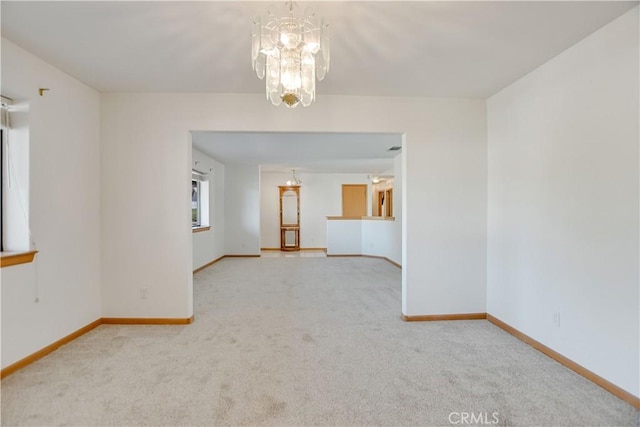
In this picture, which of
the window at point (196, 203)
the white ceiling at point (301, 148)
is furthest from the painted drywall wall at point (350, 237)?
the window at point (196, 203)

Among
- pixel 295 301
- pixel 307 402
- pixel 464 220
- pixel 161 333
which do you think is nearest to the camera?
pixel 307 402

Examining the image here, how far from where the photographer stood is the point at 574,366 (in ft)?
7.55

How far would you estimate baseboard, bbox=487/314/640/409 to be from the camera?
193 cm

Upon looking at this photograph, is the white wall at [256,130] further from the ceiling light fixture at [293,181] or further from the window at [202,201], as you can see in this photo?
the ceiling light fixture at [293,181]

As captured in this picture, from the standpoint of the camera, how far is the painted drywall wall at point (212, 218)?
611 cm

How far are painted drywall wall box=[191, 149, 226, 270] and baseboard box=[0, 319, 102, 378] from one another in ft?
9.23

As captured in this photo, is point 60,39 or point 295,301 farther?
point 295,301

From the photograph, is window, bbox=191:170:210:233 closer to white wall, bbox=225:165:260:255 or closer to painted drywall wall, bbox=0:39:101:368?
white wall, bbox=225:165:260:255

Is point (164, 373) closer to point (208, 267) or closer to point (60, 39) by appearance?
point (60, 39)

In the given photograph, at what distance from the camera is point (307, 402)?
1.94 meters

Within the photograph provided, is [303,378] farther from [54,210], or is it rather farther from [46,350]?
[54,210]

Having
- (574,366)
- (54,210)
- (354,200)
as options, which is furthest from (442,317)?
(354,200)

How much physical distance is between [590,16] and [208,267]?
6481 millimetres

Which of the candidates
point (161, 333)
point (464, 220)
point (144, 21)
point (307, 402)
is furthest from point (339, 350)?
point (144, 21)
